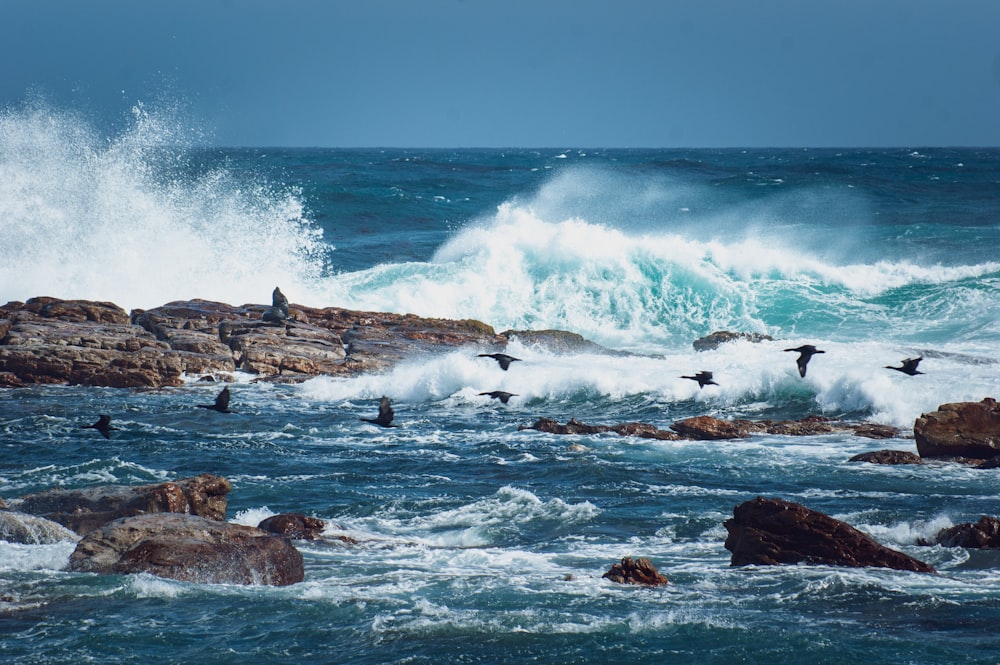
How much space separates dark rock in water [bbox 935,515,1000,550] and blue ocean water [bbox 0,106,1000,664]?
20cm

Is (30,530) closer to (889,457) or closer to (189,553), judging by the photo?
(189,553)

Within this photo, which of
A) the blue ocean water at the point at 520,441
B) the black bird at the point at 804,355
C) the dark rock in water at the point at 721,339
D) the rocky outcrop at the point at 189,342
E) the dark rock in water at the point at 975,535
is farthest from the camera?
the dark rock in water at the point at 721,339

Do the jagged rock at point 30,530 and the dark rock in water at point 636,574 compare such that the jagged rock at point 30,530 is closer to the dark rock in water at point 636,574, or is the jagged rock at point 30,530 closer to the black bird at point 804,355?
the dark rock in water at point 636,574

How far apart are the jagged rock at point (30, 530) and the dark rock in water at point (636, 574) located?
4.84m

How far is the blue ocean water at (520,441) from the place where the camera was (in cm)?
853

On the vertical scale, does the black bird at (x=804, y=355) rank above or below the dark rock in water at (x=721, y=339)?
above

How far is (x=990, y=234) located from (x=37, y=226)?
31.5 m

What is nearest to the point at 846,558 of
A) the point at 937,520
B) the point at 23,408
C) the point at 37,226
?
the point at 937,520

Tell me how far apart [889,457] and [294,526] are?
739 centimetres

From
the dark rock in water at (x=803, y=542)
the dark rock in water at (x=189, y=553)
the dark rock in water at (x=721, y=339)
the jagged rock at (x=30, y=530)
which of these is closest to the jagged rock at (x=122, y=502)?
the jagged rock at (x=30, y=530)

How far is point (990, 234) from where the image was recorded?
41.3 metres

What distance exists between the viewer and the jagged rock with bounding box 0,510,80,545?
10.3m

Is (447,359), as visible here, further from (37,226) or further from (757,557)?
(37,226)

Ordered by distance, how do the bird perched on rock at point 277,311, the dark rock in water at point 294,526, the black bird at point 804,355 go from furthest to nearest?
1. the bird perched on rock at point 277,311
2. the black bird at point 804,355
3. the dark rock in water at point 294,526
